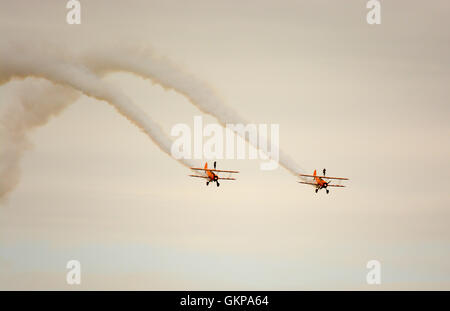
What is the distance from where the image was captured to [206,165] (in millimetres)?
120750
